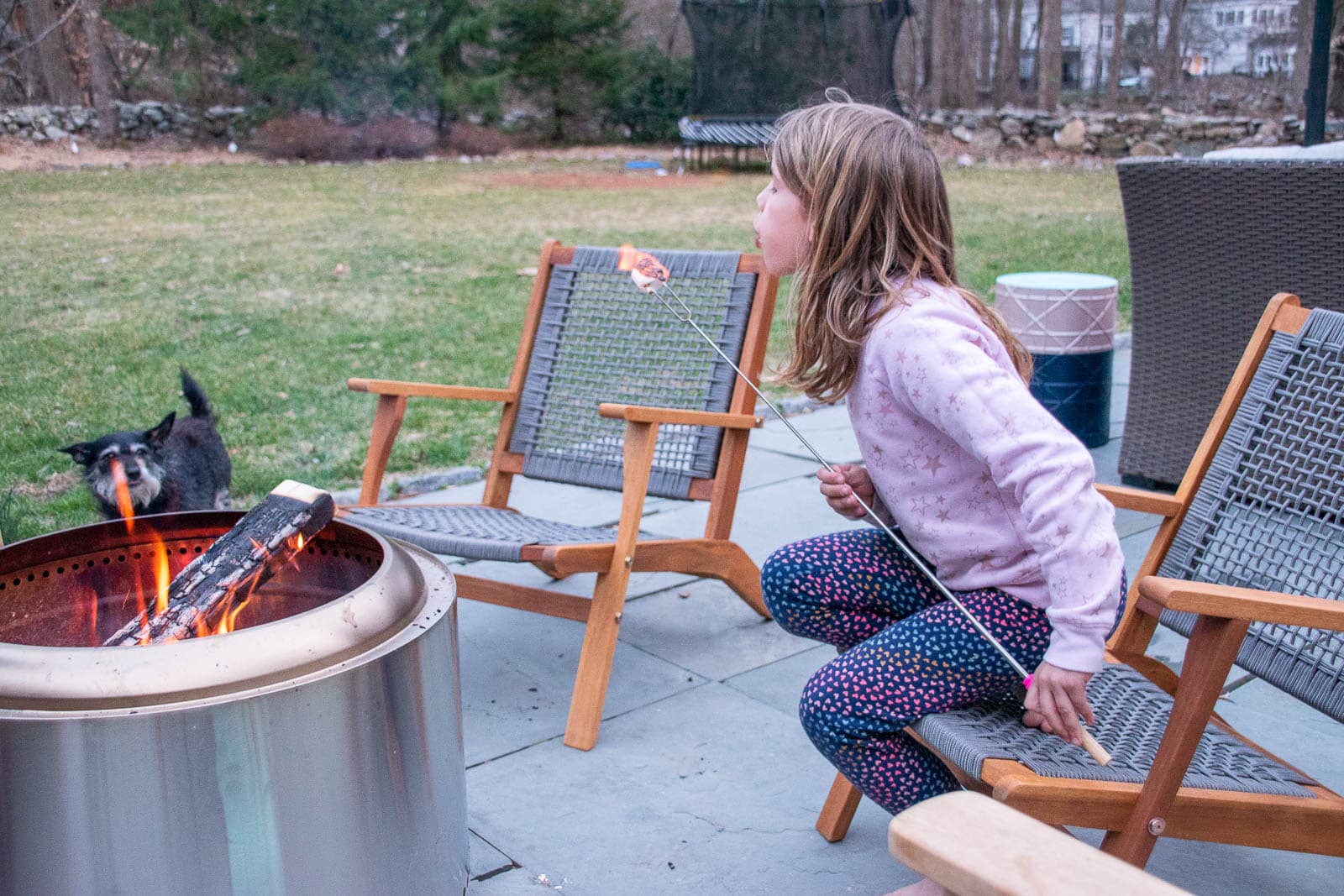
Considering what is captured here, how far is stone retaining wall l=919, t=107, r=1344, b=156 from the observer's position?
9.32m

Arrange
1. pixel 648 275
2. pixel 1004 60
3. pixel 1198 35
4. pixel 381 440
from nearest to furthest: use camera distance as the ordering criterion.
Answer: pixel 648 275
pixel 381 440
pixel 1198 35
pixel 1004 60

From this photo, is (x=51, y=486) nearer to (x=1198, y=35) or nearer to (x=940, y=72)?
(x=1198, y=35)

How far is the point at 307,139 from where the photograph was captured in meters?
4.49

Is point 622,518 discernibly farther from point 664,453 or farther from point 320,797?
point 320,797

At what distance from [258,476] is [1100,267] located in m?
5.83

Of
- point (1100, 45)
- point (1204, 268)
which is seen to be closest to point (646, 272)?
point (1204, 268)

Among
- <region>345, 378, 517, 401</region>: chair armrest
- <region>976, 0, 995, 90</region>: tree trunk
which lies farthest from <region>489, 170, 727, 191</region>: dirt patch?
<region>345, 378, 517, 401</region>: chair armrest

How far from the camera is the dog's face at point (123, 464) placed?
3074mm

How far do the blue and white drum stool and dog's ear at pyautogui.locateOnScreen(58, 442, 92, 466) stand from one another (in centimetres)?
300

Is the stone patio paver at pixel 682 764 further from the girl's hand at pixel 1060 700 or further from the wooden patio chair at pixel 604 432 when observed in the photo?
the girl's hand at pixel 1060 700

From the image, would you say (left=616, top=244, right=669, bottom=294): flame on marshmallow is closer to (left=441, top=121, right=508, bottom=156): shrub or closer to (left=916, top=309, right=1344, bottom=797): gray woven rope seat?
(left=916, top=309, right=1344, bottom=797): gray woven rope seat

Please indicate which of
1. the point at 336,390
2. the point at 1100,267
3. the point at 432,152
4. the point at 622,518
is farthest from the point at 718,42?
the point at 622,518

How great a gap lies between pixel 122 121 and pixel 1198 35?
867cm

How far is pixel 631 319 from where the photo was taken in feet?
11.3
